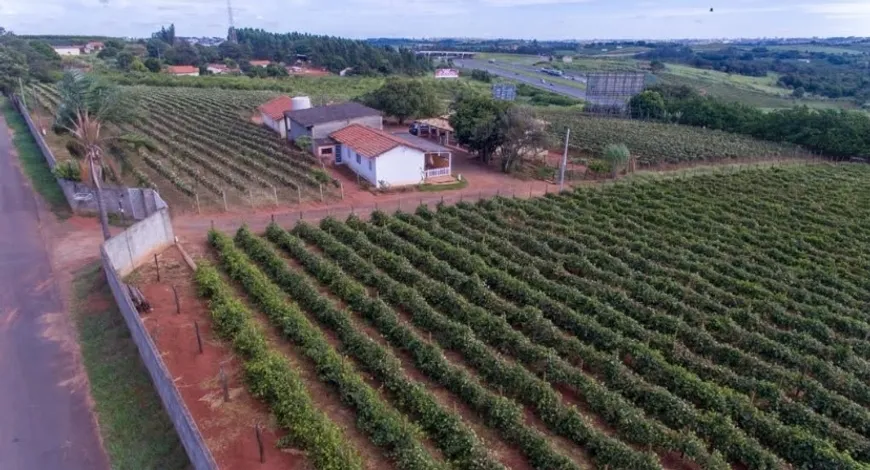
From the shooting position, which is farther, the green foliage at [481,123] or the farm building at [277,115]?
the farm building at [277,115]

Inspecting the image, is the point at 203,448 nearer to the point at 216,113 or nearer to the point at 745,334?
the point at 745,334

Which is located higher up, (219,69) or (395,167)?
(219,69)

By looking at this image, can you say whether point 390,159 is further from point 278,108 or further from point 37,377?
point 37,377

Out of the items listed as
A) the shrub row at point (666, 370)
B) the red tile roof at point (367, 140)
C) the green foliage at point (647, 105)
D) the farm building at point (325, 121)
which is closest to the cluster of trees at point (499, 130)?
the red tile roof at point (367, 140)

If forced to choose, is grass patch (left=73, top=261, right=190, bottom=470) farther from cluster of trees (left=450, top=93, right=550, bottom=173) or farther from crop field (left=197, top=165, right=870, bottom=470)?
cluster of trees (left=450, top=93, right=550, bottom=173)

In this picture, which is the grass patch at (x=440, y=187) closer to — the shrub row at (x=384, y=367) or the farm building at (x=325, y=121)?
the farm building at (x=325, y=121)

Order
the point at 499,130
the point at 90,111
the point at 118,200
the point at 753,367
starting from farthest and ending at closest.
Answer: the point at 499,130 → the point at 118,200 → the point at 90,111 → the point at 753,367

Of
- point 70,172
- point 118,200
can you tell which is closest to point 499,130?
point 118,200
